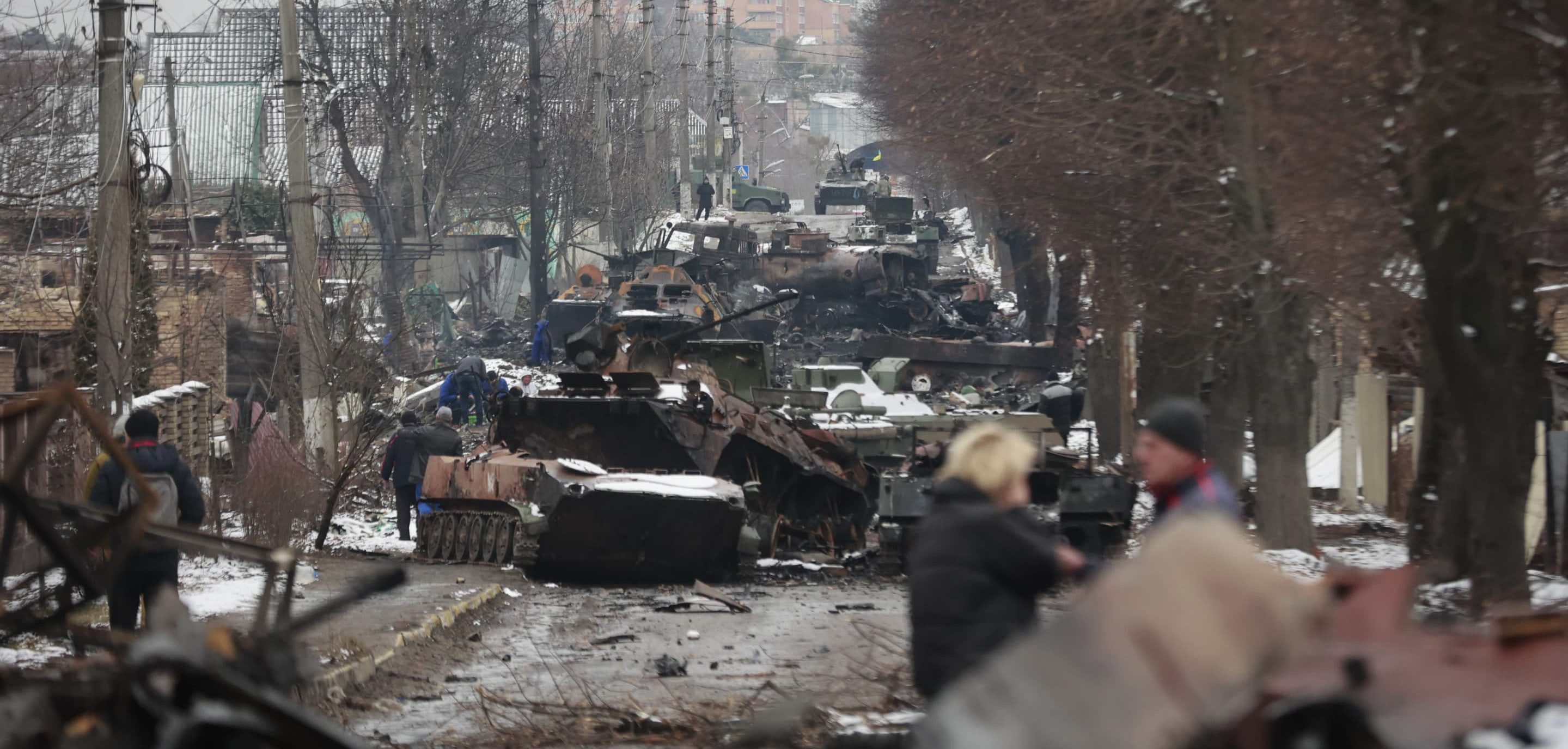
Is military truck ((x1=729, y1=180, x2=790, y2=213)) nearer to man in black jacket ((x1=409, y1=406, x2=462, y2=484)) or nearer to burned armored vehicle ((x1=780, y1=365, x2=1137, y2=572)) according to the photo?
burned armored vehicle ((x1=780, y1=365, x2=1137, y2=572))

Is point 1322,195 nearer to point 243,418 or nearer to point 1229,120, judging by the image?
point 1229,120

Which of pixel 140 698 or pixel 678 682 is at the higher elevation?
pixel 140 698

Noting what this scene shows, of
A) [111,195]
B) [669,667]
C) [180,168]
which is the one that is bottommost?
[669,667]

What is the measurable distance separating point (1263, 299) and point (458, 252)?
49789mm

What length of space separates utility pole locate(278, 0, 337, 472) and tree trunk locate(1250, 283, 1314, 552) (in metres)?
9.73

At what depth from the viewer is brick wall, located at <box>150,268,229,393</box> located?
2402 cm

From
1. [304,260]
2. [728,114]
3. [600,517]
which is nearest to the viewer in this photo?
[600,517]

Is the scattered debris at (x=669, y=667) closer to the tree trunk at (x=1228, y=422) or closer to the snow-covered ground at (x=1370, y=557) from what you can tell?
the snow-covered ground at (x=1370, y=557)

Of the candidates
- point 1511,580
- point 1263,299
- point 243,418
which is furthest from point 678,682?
point 243,418

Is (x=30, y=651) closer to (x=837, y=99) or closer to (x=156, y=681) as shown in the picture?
(x=156, y=681)

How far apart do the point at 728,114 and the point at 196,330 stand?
5498 centimetres

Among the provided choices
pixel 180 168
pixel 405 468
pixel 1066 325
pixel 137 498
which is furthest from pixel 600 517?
pixel 1066 325

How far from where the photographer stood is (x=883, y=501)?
51.5ft

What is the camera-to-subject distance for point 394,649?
35.2 feet
